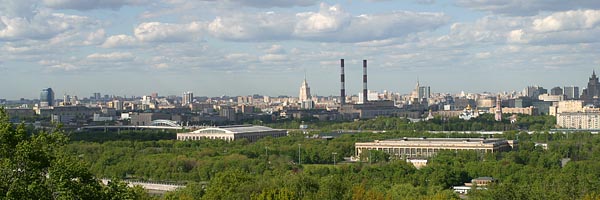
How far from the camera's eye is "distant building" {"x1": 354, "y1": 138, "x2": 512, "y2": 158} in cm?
7750

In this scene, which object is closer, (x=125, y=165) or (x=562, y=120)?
(x=125, y=165)

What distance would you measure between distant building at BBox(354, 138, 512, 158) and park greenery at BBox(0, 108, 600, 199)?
59.3 inches

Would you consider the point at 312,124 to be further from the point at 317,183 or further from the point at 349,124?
the point at 317,183

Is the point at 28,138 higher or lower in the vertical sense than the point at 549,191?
higher

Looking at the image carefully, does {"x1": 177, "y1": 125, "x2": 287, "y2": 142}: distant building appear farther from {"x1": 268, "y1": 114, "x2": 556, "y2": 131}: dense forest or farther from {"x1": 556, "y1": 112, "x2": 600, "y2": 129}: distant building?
{"x1": 556, "y1": 112, "x2": 600, "y2": 129}: distant building

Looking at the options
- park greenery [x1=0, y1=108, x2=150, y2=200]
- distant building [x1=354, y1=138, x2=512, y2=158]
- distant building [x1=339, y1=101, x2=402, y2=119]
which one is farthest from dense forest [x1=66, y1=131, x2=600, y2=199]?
distant building [x1=339, y1=101, x2=402, y2=119]

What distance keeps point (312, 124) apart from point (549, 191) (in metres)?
101

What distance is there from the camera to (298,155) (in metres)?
71.2

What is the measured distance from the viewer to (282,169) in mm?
54875

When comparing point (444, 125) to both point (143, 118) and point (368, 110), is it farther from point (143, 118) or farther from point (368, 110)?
point (368, 110)

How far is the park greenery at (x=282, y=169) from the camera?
16094mm

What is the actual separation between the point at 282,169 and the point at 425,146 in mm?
27550

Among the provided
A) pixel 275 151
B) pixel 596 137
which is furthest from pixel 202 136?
pixel 596 137

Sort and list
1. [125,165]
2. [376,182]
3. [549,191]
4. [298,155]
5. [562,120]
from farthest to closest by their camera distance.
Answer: [562,120] → [298,155] → [125,165] → [376,182] → [549,191]
